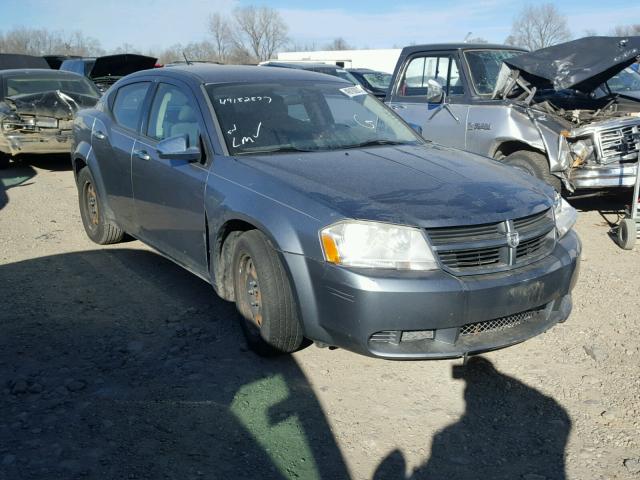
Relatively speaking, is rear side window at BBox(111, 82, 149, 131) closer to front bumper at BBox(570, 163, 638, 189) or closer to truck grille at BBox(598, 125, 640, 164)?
front bumper at BBox(570, 163, 638, 189)

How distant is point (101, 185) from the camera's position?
5852mm

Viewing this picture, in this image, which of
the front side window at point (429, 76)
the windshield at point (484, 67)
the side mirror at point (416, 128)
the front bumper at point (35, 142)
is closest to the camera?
the side mirror at point (416, 128)

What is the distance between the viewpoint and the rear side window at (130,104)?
5305mm

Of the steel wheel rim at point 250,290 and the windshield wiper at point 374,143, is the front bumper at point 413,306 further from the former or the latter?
the windshield wiper at point 374,143

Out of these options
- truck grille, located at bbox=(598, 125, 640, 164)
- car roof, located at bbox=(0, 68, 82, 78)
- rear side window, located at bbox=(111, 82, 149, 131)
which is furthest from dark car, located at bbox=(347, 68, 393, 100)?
rear side window, located at bbox=(111, 82, 149, 131)

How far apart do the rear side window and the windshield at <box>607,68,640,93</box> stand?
6274 millimetres

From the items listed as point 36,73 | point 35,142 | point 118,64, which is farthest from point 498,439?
point 118,64

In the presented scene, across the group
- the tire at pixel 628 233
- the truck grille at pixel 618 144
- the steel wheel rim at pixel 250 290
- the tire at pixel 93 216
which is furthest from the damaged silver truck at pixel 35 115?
the tire at pixel 628 233

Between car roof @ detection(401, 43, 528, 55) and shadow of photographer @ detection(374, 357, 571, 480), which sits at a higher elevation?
car roof @ detection(401, 43, 528, 55)

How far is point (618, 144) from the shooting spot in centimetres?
677

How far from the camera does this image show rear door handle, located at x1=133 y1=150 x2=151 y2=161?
16.1 ft

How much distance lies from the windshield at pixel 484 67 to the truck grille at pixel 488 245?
431 cm

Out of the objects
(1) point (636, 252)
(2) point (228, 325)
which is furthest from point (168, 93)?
(1) point (636, 252)

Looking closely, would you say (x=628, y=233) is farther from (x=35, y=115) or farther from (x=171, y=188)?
(x=35, y=115)
